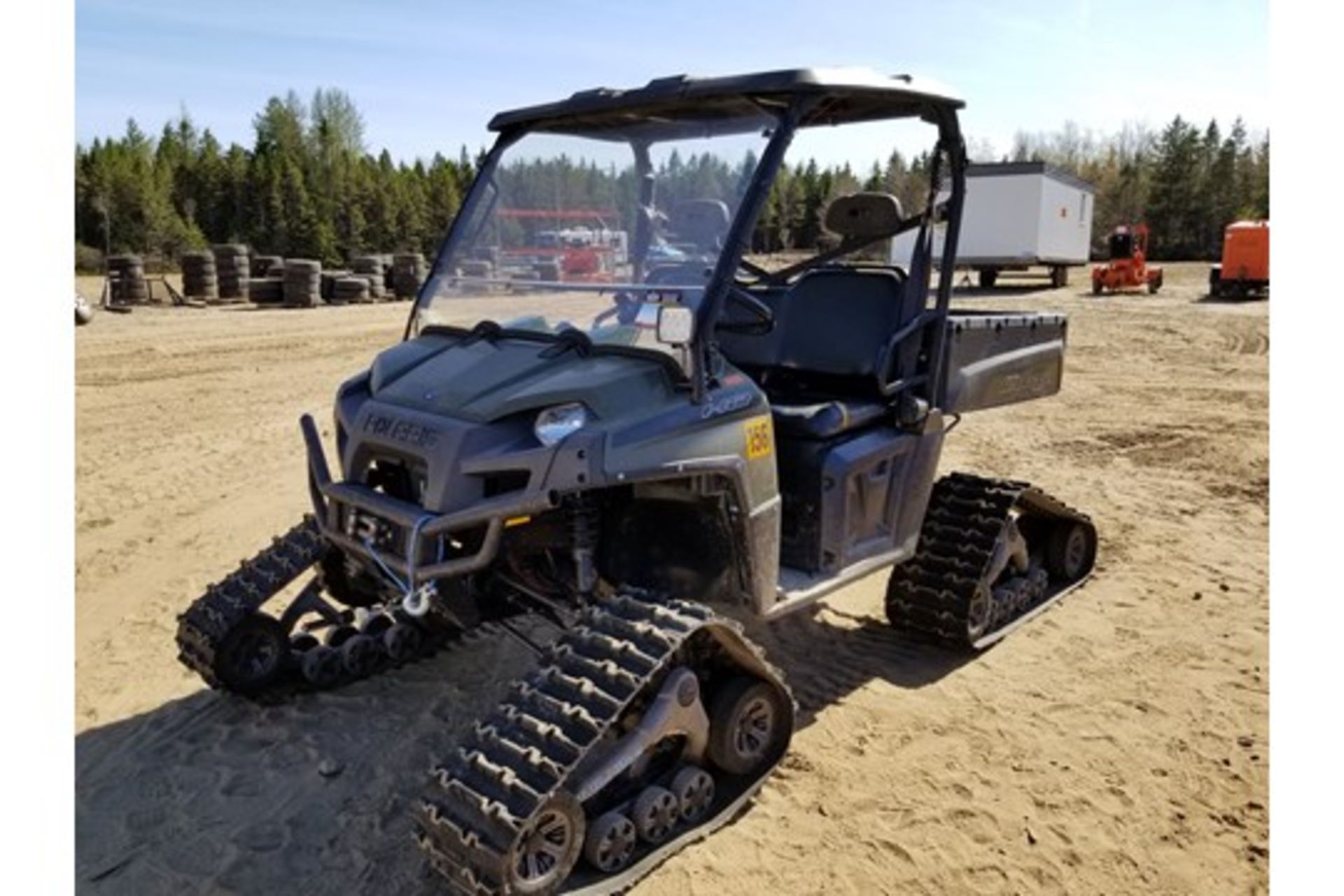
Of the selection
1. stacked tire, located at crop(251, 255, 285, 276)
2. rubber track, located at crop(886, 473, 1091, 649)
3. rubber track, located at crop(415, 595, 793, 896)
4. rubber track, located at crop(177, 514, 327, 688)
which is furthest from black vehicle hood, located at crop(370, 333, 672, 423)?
stacked tire, located at crop(251, 255, 285, 276)

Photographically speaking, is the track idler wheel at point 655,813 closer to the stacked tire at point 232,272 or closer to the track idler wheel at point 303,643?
the track idler wheel at point 303,643

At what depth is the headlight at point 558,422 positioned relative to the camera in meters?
3.43

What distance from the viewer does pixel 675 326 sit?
358 cm

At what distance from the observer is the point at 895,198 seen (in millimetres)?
4949

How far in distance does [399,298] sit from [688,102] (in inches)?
929

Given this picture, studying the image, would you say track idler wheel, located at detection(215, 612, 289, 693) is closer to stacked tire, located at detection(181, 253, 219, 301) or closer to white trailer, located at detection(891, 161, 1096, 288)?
stacked tire, located at detection(181, 253, 219, 301)

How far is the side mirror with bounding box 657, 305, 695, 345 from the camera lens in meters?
3.57

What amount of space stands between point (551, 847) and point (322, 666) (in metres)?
2.02

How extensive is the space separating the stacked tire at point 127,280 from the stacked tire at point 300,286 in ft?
Result: 9.50

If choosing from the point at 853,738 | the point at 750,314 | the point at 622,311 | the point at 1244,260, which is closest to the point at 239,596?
the point at 622,311

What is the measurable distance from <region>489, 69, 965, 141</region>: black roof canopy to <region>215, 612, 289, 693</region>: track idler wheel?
2.40 m

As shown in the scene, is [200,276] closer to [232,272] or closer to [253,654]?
[232,272]

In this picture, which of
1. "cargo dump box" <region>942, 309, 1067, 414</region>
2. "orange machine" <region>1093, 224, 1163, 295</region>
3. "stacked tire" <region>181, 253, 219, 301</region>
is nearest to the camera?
"cargo dump box" <region>942, 309, 1067, 414</region>

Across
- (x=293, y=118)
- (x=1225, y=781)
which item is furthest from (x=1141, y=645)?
(x=293, y=118)
